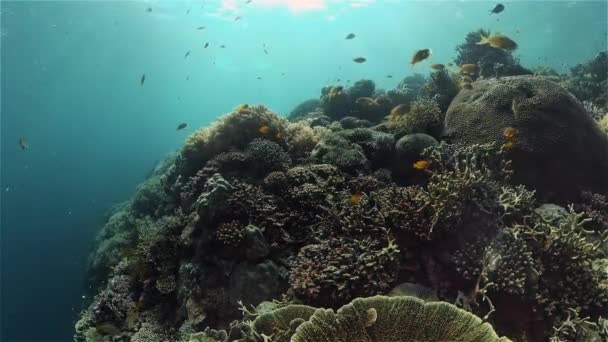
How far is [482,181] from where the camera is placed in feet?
16.7

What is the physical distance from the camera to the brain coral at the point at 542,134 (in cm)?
655

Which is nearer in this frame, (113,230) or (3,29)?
(113,230)

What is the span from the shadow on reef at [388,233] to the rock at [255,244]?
22 millimetres

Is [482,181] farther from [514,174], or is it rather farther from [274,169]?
[274,169]

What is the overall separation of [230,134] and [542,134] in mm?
6250

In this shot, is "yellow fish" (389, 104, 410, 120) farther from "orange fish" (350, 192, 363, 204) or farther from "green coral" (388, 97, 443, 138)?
"orange fish" (350, 192, 363, 204)

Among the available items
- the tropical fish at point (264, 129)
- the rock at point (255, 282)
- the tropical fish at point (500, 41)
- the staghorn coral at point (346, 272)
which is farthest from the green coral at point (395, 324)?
the tropical fish at point (500, 41)

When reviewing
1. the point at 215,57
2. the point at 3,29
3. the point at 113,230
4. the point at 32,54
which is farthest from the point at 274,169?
the point at 215,57

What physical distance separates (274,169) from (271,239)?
173 cm

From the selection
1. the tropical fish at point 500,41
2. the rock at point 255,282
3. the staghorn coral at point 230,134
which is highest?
the staghorn coral at point 230,134

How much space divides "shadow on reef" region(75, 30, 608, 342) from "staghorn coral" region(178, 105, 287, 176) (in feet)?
0.11

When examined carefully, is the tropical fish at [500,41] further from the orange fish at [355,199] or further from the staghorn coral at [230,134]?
the staghorn coral at [230,134]

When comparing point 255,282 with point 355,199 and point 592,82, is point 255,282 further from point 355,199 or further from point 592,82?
point 592,82

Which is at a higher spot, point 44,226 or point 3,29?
point 3,29
